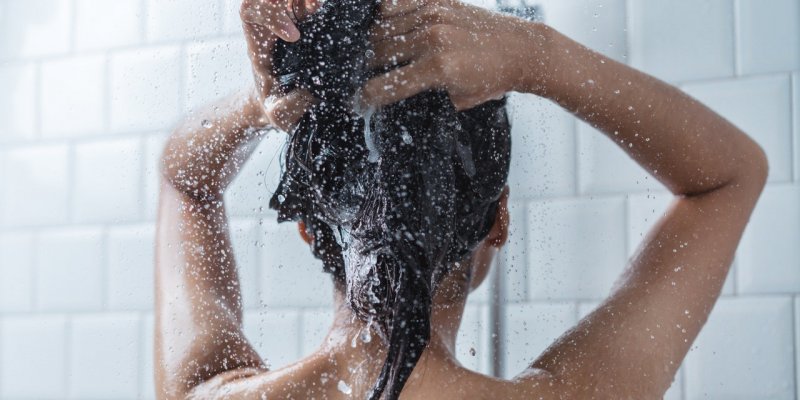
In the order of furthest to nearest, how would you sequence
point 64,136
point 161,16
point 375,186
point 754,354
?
point 64,136
point 161,16
point 754,354
point 375,186

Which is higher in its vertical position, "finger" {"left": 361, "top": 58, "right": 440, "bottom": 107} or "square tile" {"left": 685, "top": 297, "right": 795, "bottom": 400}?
"finger" {"left": 361, "top": 58, "right": 440, "bottom": 107}

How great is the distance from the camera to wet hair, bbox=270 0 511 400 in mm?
577

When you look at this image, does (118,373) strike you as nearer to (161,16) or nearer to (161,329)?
(161,16)

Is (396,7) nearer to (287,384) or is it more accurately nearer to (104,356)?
(287,384)

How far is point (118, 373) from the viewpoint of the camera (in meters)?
1.38

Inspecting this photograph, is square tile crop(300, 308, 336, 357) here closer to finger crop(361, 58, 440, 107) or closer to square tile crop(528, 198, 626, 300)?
square tile crop(528, 198, 626, 300)

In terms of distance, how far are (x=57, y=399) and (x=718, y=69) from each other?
3.51 feet

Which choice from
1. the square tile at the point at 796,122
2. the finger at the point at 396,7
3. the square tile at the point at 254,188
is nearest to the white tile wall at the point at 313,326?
the square tile at the point at 254,188

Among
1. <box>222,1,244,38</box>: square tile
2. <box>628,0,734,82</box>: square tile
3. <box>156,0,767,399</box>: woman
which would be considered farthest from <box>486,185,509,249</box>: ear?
<box>222,1,244,38</box>: square tile

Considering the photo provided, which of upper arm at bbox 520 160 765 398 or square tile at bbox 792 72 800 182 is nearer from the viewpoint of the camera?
upper arm at bbox 520 160 765 398

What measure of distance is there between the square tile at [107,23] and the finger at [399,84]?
853 mm

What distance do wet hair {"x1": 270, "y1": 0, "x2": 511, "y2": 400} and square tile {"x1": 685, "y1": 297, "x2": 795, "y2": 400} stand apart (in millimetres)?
493

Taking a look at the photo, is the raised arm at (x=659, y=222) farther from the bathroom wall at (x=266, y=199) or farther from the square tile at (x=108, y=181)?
the square tile at (x=108, y=181)

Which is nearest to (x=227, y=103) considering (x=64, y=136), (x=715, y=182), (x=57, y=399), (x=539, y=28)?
(x=539, y=28)
